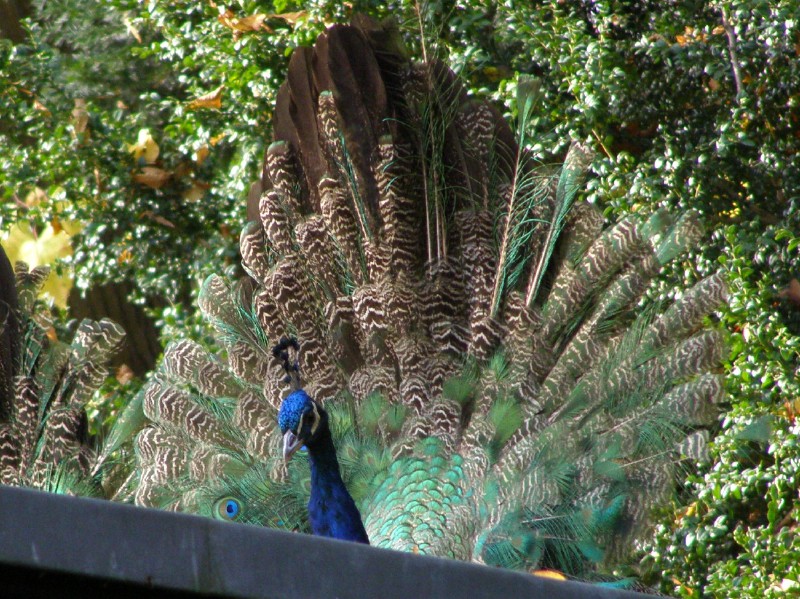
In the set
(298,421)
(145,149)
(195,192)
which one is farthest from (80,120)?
(298,421)

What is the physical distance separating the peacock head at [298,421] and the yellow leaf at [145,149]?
2.28m

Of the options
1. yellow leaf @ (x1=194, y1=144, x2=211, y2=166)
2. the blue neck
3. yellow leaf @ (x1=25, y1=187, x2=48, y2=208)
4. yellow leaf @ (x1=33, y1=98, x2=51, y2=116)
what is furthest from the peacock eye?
yellow leaf @ (x1=33, y1=98, x2=51, y2=116)

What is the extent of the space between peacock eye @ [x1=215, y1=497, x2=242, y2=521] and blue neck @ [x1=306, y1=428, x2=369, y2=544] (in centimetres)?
45

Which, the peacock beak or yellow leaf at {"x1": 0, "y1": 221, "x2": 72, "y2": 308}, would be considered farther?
yellow leaf at {"x1": 0, "y1": 221, "x2": 72, "y2": 308}

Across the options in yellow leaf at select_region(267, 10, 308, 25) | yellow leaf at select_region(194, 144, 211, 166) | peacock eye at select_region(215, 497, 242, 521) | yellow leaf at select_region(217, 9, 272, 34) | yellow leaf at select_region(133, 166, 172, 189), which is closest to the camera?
peacock eye at select_region(215, 497, 242, 521)

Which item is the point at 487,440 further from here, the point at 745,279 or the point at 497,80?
the point at 497,80

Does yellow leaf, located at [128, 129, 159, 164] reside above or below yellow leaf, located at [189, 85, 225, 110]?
below

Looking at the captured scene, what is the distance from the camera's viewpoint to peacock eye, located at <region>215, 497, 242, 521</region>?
4.11 metres

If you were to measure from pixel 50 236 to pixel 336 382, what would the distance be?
213cm

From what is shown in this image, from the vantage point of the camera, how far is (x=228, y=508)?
413cm

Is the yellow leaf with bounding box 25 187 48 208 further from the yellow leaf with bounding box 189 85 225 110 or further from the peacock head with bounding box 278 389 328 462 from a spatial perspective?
the peacock head with bounding box 278 389 328 462

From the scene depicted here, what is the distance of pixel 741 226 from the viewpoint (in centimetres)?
392

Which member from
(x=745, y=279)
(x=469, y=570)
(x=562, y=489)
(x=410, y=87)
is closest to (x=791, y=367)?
(x=745, y=279)

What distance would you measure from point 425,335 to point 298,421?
788 millimetres
